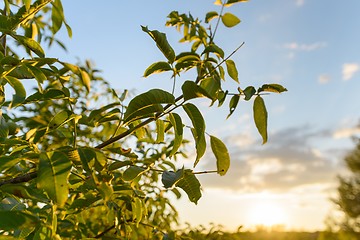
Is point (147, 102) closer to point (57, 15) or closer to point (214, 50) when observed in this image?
point (214, 50)

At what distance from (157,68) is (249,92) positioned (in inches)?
12.5

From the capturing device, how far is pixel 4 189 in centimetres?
136

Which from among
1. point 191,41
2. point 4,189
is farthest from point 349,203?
point 4,189

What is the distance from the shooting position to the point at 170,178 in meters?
1.25

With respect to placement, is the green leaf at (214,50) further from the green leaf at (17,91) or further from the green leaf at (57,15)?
the green leaf at (57,15)

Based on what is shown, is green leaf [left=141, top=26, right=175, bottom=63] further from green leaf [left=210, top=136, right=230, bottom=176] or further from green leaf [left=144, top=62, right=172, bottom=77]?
green leaf [left=210, top=136, right=230, bottom=176]

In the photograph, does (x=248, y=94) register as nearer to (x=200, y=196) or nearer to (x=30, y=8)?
(x=200, y=196)

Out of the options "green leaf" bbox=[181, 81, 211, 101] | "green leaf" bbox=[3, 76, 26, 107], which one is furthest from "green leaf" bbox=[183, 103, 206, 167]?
"green leaf" bbox=[3, 76, 26, 107]

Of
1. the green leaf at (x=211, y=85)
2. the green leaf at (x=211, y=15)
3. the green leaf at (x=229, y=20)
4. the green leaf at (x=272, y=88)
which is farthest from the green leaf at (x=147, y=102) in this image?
the green leaf at (x=211, y=15)

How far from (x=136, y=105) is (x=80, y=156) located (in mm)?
197

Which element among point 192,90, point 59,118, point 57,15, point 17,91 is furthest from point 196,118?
point 57,15

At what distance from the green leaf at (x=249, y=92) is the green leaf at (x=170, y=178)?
0.99 feet

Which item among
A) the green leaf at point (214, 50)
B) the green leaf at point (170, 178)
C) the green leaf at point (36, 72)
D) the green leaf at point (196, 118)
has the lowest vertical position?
the green leaf at point (170, 178)

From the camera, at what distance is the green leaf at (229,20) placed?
2094 mm
